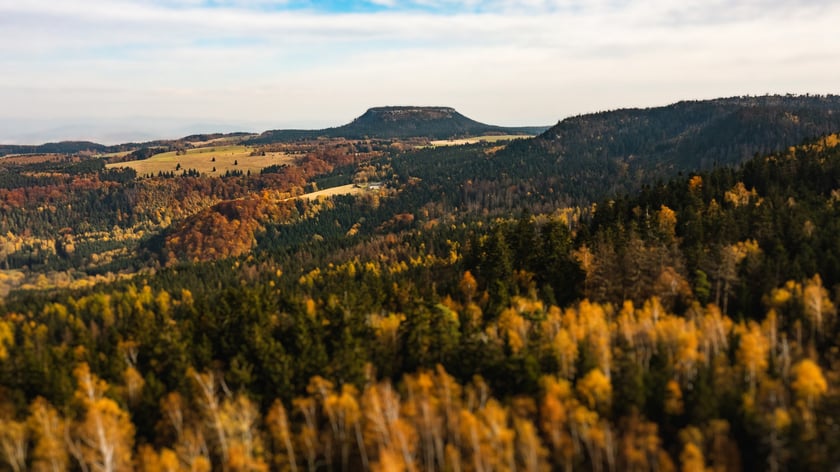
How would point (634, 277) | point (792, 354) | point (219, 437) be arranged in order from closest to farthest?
point (219, 437)
point (792, 354)
point (634, 277)

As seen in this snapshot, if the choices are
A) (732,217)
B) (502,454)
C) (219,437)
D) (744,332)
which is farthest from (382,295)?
(732,217)

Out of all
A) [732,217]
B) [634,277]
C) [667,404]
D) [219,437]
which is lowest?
[219,437]

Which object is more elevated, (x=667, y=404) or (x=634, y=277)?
(x=634, y=277)

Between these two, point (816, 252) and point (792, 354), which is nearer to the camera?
point (792, 354)

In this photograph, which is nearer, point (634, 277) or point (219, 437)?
point (219, 437)

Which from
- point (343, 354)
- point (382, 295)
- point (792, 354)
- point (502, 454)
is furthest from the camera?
point (382, 295)

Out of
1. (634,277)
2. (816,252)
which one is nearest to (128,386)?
(634,277)

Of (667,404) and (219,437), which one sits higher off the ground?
(667,404)

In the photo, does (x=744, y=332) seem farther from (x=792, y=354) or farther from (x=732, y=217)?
(x=732, y=217)

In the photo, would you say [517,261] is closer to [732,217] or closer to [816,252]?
[732,217]
